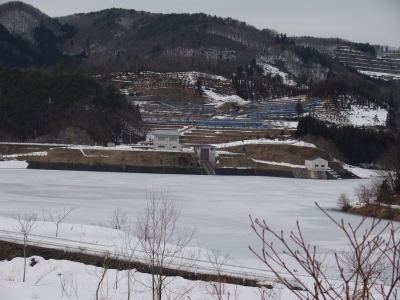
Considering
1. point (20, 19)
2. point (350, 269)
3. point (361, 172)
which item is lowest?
point (361, 172)

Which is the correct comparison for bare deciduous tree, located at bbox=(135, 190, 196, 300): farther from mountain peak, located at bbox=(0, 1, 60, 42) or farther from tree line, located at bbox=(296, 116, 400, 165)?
mountain peak, located at bbox=(0, 1, 60, 42)

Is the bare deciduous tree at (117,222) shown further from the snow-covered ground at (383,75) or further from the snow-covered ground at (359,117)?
the snow-covered ground at (383,75)

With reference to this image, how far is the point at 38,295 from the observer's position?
918cm

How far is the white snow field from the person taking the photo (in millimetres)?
11188

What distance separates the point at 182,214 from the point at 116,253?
742 centimetres

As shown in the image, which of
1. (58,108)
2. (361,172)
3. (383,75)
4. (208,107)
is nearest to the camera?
(361,172)

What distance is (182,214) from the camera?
65.8ft

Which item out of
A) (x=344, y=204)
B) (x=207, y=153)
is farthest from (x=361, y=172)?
(x=344, y=204)

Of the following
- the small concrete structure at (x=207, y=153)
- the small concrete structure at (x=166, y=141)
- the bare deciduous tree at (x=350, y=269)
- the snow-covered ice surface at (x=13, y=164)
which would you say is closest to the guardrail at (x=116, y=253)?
the bare deciduous tree at (x=350, y=269)

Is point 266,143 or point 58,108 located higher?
point 58,108

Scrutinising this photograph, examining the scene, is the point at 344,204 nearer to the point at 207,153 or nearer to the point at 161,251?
the point at 161,251

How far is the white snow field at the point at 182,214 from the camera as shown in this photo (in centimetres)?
1119

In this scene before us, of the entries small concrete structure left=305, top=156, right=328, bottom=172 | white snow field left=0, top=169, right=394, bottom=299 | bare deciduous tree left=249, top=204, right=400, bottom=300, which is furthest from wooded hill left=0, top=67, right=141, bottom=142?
bare deciduous tree left=249, top=204, right=400, bottom=300

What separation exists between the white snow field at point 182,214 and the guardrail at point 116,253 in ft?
1.33
